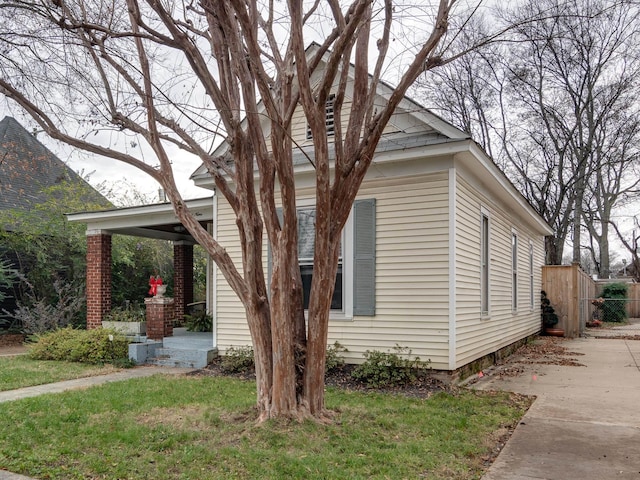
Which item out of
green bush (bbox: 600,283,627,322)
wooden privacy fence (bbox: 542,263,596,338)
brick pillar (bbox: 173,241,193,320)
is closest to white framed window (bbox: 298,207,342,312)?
brick pillar (bbox: 173,241,193,320)

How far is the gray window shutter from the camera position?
7.89 metres

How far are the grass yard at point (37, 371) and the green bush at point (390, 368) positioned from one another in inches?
171

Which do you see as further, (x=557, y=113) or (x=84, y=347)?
(x=557, y=113)

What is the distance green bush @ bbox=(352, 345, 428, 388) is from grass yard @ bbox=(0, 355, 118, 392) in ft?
14.2

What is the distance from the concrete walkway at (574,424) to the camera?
406cm

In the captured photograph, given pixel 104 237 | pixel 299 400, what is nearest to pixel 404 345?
pixel 299 400

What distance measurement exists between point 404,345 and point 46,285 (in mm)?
10048

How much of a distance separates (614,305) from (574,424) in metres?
18.3

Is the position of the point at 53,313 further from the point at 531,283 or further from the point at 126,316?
the point at 531,283

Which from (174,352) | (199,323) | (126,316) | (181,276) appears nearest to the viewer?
(174,352)

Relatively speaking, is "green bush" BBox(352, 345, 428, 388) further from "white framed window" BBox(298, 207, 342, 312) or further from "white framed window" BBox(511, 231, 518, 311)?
"white framed window" BBox(511, 231, 518, 311)

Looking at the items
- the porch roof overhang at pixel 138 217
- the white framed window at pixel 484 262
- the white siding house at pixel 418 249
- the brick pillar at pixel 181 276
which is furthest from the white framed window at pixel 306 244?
the brick pillar at pixel 181 276

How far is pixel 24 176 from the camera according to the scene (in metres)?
16.9

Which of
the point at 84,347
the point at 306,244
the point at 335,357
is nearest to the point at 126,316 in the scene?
the point at 84,347
